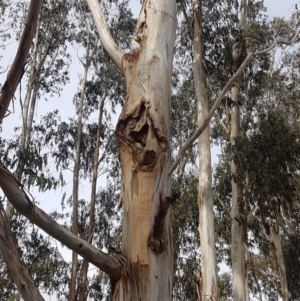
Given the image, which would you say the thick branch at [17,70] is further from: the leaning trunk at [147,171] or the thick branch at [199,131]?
the thick branch at [199,131]

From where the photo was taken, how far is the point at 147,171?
61.0 inches

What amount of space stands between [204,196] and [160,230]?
435cm

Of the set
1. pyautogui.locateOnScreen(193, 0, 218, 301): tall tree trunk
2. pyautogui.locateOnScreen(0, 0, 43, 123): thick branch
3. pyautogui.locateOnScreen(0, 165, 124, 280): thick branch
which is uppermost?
pyautogui.locateOnScreen(193, 0, 218, 301): tall tree trunk

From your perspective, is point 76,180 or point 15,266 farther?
point 76,180

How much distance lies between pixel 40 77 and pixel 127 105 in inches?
354

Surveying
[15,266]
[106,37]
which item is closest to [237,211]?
[106,37]

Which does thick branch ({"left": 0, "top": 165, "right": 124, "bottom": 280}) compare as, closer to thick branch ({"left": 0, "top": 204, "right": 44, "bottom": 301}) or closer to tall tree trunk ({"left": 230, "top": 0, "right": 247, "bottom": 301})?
thick branch ({"left": 0, "top": 204, "right": 44, "bottom": 301})

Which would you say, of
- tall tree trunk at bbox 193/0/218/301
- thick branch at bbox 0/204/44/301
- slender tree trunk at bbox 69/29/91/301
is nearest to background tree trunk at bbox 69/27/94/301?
slender tree trunk at bbox 69/29/91/301

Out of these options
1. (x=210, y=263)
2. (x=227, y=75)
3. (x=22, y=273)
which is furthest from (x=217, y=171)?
(x=22, y=273)

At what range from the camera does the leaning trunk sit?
143cm

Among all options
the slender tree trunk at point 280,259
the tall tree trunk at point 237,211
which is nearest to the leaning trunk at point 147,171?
the tall tree trunk at point 237,211

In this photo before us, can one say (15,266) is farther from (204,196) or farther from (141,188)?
(204,196)

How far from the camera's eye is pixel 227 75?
7.41 metres

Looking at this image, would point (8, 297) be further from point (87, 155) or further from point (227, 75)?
point (227, 75)
